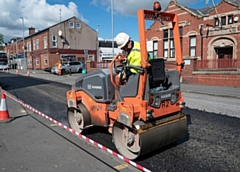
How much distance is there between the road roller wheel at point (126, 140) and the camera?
411cm

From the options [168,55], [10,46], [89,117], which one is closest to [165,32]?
[168,55]

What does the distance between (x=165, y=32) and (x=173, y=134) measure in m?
22.9

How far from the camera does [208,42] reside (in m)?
21.5

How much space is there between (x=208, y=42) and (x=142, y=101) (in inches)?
789

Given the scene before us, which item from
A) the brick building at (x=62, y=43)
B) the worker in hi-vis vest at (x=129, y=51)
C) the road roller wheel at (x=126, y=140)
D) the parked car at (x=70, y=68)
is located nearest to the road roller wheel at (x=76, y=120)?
the road roller wheel at (x=126, y=140)

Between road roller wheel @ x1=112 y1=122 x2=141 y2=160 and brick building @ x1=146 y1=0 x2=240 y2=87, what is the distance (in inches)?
515

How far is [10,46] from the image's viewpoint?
2680 inches

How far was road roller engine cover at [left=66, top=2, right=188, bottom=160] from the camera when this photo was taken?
3.80 m

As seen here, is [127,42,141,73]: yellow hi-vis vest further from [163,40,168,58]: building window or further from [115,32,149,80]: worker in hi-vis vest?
[163,40,168,58]: building window

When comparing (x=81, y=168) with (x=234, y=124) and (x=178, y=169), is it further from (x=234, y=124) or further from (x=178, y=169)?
(x=234, y=124)

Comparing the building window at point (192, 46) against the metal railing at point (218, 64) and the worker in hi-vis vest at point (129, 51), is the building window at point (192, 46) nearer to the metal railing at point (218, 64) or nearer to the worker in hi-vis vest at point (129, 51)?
the metal railing at point (218, 64)

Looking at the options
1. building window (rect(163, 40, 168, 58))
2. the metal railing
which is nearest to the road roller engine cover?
the metal railing

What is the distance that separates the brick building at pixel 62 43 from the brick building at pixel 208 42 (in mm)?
17588

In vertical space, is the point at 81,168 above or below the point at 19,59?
below
